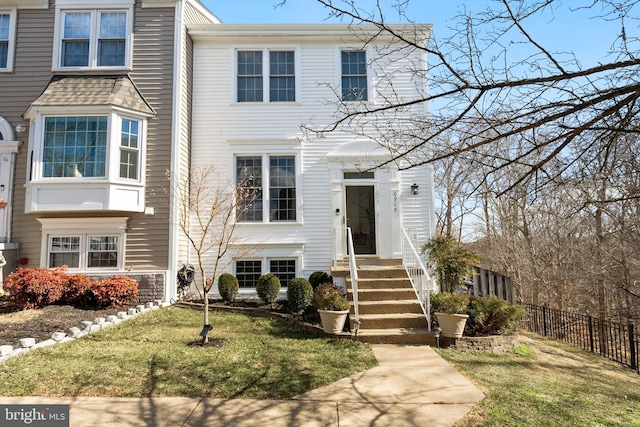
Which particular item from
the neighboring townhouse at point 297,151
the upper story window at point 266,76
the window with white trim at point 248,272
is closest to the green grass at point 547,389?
the neighboring townhouse at point 297,151

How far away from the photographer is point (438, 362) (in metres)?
5.31

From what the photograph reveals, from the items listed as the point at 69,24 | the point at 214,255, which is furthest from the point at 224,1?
the point at 69,24

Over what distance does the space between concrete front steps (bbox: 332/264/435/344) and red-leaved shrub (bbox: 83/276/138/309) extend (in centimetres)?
488

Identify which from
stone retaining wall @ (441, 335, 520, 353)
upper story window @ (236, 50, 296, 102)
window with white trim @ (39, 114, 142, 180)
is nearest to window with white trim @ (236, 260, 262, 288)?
window with white trim @ (39, 114, 142, 180)

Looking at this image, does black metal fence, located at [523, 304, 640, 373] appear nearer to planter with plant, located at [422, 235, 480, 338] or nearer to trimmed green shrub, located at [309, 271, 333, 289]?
planter with plant, located at [422, 235, 480, 338]

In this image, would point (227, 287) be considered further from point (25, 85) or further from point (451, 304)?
point (25, 85)

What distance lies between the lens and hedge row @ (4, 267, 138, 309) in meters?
7.77

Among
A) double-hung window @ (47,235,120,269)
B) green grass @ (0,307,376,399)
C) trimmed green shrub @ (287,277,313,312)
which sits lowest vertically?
green grass @ (0,307,376,399)

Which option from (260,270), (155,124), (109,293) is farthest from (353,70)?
(109,293)

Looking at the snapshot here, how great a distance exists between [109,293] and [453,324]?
6894 millimetres

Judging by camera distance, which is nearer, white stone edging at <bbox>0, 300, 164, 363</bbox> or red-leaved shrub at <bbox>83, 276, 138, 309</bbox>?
white stone edging at <bbox>0, 300, 164, 363</bbox>

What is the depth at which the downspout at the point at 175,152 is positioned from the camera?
9320 millimetres

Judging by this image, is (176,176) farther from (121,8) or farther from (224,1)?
(224,1)

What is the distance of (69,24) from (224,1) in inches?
340
